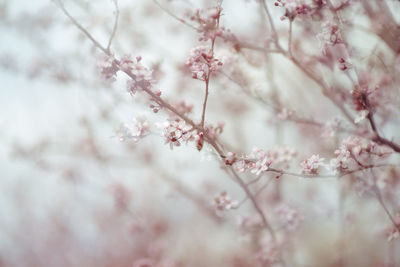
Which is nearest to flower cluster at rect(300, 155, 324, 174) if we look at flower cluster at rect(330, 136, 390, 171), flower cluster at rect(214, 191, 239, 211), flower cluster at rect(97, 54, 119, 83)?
flower cluster at rect(330, 136, 390, 171)

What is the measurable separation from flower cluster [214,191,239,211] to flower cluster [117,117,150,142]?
557mm

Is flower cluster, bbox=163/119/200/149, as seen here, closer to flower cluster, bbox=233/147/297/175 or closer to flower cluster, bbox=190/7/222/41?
flower cluster, bbox=233/147/297/175

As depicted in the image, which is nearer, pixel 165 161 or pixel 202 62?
pixel 202 62

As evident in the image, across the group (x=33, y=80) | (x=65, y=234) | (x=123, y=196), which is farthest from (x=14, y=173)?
(x=123, y=196)

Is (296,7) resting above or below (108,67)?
above

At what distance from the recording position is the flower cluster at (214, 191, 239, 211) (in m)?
1.82

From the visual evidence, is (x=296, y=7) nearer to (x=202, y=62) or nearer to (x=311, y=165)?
(x=202, y=62)

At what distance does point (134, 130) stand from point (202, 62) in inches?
17.9

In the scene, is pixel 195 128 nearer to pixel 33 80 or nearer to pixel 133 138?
pixel 133 138

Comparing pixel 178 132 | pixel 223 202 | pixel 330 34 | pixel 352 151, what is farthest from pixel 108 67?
pixel 352 151

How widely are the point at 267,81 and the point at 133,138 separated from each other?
1.75 metres

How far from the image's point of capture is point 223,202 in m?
1.82

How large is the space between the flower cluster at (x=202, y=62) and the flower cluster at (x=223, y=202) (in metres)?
0.67

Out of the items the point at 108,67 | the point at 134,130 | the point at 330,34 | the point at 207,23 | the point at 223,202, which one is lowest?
the point at 223,202
